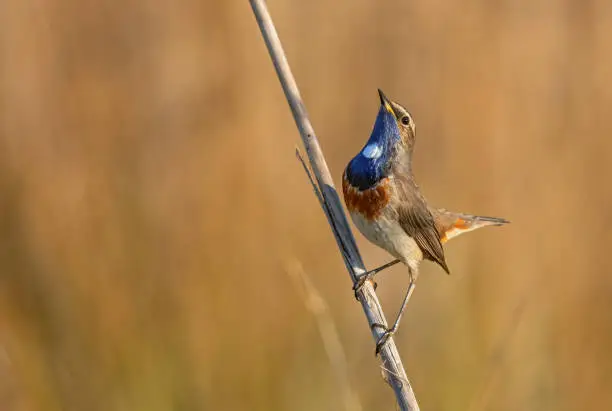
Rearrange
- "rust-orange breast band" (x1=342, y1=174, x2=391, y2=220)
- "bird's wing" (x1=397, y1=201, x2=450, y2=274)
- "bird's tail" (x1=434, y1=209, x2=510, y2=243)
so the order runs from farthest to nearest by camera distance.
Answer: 1. "bird's tail" (x1=434, y1=209, x2=510, y2=243)
2. "bird's wing" (x1=397, y1=201, x2=450, y2=274)
3. "rust-orange breast band" (x1=342, y1=174, x2=391, y2=220)

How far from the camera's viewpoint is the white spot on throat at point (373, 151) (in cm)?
360

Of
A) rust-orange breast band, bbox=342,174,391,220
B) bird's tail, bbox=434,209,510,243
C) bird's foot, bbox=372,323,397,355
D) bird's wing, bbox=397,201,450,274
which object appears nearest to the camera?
bird's foot, bbox=372,323,397,355

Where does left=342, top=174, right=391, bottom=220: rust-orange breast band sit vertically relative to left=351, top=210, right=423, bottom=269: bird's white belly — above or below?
above

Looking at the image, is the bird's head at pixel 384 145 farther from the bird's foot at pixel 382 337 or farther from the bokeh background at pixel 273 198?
the bird's foot at pixel 382 337

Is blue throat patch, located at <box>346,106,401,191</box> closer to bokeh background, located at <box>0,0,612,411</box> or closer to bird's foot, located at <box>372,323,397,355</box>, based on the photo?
bokeh background, located at <box>0,0,612,411</box>

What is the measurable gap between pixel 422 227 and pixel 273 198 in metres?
1.28

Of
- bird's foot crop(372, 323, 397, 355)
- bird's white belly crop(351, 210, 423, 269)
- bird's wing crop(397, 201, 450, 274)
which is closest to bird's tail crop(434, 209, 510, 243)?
bird's wing crop(397, 201, 450, 274)

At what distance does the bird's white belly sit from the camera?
353 centimetres

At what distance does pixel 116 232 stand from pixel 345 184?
130 centimetres

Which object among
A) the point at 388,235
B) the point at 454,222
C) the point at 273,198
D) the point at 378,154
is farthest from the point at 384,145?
the point at 273,198

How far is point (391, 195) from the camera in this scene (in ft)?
11.7

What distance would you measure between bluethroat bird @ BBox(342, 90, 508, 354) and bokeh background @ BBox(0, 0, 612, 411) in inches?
19.2

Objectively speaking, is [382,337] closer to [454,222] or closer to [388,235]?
[388,235]

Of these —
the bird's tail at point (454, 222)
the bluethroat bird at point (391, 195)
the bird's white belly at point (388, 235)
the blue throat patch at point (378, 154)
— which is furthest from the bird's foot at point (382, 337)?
the bird's tail at point (454, 222)
